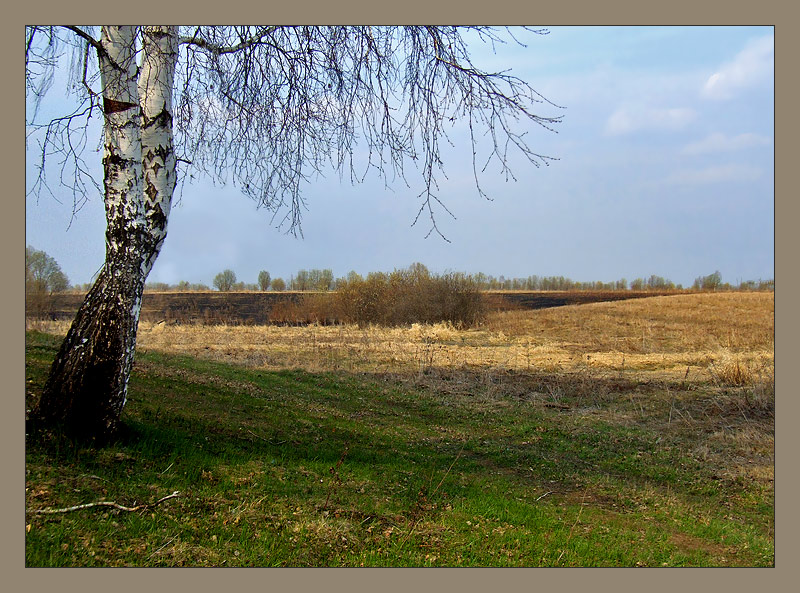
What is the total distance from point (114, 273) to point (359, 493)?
109 inches

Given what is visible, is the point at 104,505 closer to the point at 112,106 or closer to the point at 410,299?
the point at 112,106

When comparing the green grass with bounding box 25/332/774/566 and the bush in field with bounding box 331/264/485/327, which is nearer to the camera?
the green grass with bounding box 25/332/774/566

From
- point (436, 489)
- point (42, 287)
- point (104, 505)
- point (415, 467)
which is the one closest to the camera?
point (104, 505)

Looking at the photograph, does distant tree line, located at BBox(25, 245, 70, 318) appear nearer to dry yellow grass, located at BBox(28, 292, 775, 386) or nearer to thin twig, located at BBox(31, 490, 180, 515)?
dry yellow grass, located at BBox(28, 292, 775, 386)

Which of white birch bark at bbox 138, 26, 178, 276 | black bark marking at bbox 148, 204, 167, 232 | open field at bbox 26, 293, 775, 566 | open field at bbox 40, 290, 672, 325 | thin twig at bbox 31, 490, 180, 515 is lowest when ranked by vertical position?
open field at bbox 26, 293, 775, 566

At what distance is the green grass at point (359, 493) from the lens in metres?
3.68

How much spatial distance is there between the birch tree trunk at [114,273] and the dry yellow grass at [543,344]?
816 cm

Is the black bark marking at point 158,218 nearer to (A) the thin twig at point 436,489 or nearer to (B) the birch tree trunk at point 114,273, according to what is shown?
(B) the birch tree trunk at point 114,273

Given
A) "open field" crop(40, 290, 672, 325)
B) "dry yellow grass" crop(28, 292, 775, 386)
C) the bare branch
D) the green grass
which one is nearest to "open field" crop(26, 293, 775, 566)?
the green grass

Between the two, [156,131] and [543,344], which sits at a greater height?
[156,131]

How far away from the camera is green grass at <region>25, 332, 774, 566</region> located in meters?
3.68

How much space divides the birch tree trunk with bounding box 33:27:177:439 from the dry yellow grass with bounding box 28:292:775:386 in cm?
816

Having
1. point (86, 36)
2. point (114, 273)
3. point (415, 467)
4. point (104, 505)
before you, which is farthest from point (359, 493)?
point (86, 36)

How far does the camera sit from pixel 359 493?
15.9 ft
